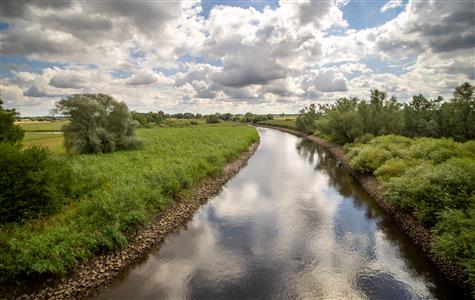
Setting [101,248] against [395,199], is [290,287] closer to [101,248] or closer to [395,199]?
[101,248]

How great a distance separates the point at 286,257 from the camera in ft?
37.3

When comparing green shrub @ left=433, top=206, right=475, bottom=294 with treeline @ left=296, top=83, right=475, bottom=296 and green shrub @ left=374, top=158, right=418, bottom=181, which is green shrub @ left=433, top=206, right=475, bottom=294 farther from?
green shrub @ left=374, top=158, right=418, bottom=181

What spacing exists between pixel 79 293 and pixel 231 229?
7398mm

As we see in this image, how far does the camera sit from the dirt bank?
8664 mm

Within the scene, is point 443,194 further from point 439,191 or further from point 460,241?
point 460,241

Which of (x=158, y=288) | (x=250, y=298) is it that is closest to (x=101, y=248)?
(x=158, y=288)

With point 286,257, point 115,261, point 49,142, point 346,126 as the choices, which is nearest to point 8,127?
point 115,261

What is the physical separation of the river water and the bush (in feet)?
16.8

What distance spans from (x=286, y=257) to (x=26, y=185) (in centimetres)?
1134

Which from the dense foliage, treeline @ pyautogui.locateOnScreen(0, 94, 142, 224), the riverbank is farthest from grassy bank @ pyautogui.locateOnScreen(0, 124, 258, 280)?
the riverbank

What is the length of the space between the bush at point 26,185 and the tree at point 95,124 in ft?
59.6

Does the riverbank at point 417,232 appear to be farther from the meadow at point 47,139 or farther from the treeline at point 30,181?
the meadow at point 47,139

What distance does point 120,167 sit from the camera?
69.2ft

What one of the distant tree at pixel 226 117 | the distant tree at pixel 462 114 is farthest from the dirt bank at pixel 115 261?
the distant tree at pixel 226 117
